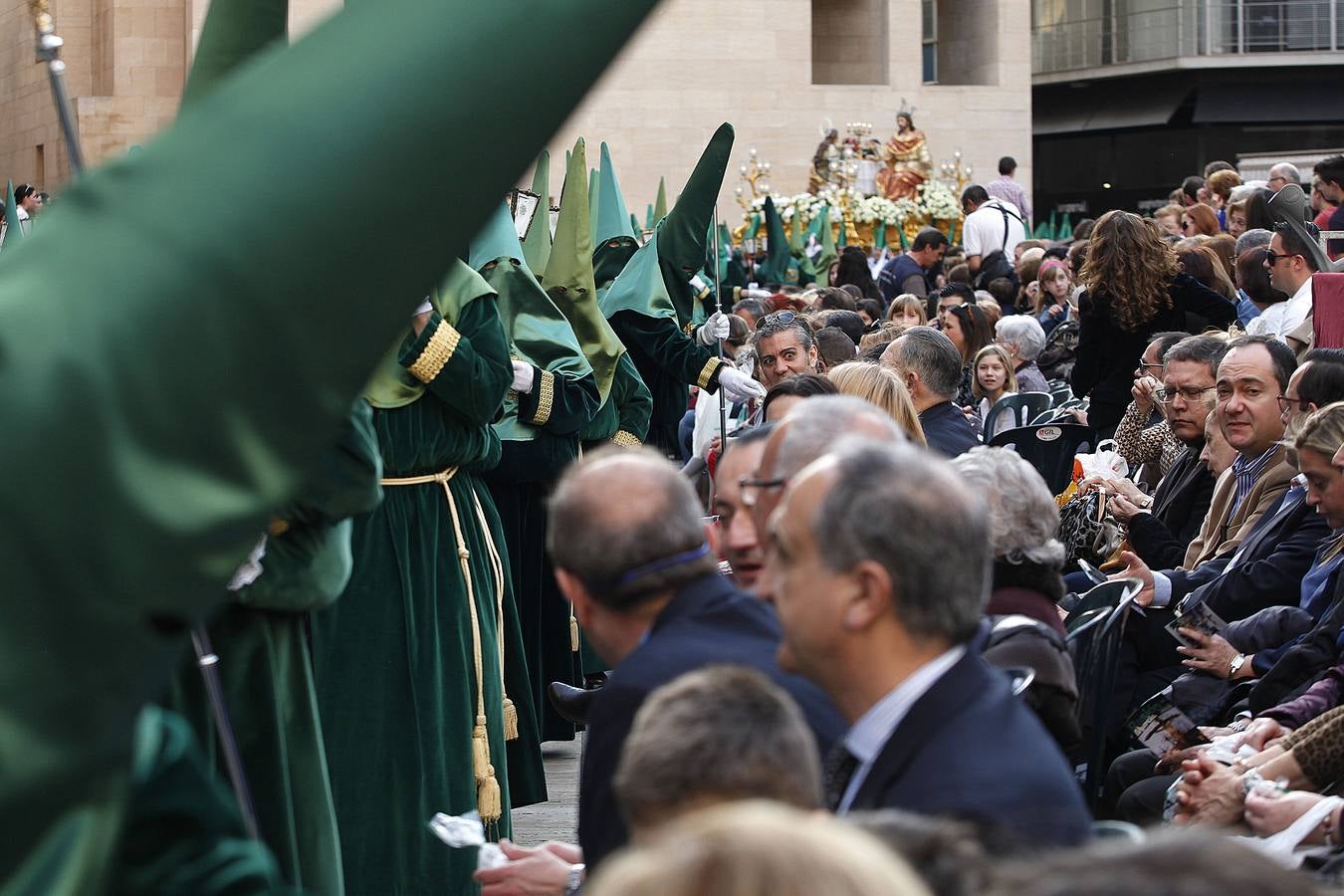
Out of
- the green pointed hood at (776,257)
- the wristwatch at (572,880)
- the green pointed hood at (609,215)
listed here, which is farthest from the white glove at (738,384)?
the green pointed hood at (776,257)

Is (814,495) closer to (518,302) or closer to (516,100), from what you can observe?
(516,100)

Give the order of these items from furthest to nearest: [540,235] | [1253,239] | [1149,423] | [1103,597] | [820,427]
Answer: [1253,239], [540,235], [1149,423], [1103,597], [820,427]

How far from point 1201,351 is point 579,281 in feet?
8.56

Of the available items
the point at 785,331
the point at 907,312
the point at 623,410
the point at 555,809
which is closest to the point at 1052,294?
the point at 907,312

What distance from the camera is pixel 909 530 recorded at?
2.19 m

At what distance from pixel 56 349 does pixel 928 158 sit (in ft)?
103

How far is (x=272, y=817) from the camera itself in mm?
3439

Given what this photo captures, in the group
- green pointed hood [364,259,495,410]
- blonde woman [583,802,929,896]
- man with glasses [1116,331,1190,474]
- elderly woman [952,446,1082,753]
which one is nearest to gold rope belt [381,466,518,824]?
green pointed hood [364,259,495,410]

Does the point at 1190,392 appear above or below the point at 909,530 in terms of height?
below

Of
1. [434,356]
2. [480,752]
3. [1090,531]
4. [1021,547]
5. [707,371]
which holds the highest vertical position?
[434,356]

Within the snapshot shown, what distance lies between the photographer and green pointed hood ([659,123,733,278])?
29.1 feet

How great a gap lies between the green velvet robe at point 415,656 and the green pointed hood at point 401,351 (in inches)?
1.1

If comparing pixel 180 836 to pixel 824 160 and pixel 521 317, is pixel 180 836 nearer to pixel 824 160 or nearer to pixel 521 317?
pixel 521 317

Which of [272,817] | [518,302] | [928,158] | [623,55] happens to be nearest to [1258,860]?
[623,55]
